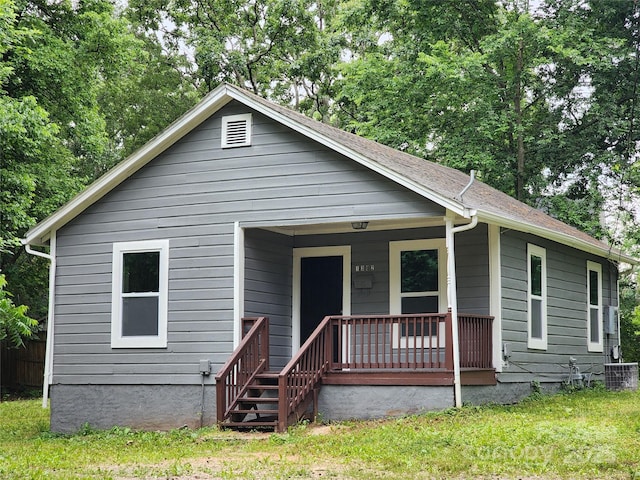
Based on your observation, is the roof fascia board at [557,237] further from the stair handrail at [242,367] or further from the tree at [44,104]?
the tree at [44,104]

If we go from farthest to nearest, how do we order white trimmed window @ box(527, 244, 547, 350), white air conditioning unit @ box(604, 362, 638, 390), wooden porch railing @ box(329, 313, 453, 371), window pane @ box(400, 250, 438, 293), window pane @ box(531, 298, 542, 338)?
white air conditioning unit @ box(604, 362, 638, 390)
window pane @ box(531, 298, 542, 338)
white trimmed window @ box(527, 244, 547, 350)
window pane @ box(400, 250, 438, 293)
wooden porch railing @ box(329, 313, 453, 371)

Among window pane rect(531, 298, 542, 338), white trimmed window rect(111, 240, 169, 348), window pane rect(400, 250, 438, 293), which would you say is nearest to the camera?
white trimmed window rect(111, 240, 169, 348)

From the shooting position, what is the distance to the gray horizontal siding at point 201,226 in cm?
1394

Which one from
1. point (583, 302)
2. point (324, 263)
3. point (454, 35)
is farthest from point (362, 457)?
point (454, 35)

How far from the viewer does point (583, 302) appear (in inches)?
709

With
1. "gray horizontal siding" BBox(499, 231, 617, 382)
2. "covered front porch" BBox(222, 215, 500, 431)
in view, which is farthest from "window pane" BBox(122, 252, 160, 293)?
"gray horizontal siding" BBox(499, 231, 617, 382)

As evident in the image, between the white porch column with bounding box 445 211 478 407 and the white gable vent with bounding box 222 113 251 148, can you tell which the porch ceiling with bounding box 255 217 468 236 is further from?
the white porch column with bounding box 445 211 478 407

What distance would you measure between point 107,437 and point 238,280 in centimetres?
299

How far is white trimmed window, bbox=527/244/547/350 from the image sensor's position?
1548 centimetres

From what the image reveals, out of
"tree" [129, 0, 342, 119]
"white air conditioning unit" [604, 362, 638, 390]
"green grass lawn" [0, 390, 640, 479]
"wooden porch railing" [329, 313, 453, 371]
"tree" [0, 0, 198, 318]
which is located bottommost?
"green grass lawn" [0, 390, 640, 479]

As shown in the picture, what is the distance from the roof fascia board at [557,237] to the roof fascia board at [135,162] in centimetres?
442

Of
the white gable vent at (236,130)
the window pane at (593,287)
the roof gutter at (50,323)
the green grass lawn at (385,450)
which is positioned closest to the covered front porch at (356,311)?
the green grass lawn at (385,450)

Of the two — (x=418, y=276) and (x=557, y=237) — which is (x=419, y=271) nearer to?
(x=418, y=276)

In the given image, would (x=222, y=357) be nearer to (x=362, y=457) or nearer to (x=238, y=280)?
(x=238, y=280)
